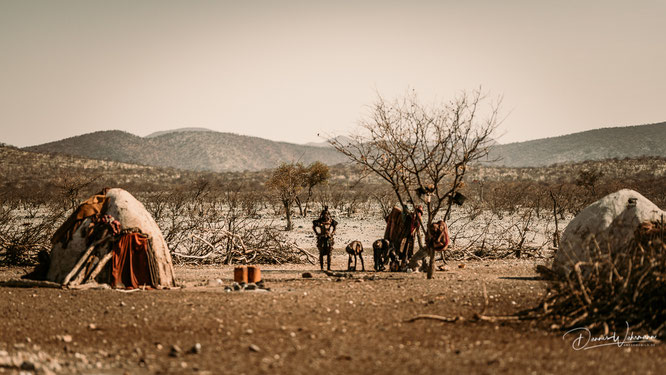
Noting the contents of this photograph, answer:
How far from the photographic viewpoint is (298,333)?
6.61 metres

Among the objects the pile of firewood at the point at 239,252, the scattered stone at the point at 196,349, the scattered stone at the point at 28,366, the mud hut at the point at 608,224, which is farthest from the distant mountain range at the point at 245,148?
the scattered stone at the point at 28,366

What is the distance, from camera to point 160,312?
7770mm

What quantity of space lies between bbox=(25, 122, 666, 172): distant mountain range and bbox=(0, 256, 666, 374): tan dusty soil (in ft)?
314

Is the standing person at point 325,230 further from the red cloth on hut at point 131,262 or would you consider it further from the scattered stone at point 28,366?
the scattered stone at point 28,366

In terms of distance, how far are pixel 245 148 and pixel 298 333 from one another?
12858cm

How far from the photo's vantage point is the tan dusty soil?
542 centimetres

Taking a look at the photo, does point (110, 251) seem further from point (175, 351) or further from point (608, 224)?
point (608, 224)

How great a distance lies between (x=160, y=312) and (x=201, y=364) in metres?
2.51

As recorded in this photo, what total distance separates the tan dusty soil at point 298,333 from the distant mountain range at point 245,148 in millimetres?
95833

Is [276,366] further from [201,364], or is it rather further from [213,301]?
[213,301]

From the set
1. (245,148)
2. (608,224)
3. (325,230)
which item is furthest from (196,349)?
(245,148)

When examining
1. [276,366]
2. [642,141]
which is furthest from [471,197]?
[642,141]

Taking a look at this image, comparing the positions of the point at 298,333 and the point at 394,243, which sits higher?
the point at 394,243

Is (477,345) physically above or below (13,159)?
below
